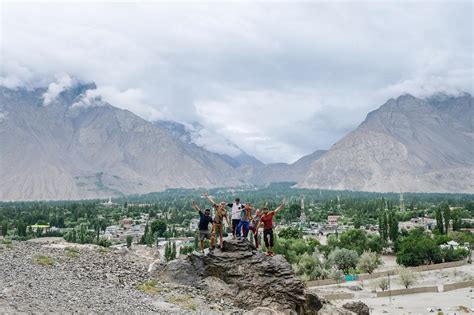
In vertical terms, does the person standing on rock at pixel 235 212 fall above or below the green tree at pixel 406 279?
above

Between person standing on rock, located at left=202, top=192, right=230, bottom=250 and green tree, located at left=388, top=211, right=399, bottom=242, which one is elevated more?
person standing on rock, located at left=202, top=192, right=230, bottom=250

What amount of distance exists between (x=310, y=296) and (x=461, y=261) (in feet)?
179

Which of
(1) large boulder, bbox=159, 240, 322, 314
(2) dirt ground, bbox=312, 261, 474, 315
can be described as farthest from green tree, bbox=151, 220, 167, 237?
(1) large boulder, bbox=159, 240, 322, 314

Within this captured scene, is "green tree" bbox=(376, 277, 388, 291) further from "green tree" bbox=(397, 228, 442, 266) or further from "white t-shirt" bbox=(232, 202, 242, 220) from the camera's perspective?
"white t-shirt" bbox=(232, 202, 242, 220)

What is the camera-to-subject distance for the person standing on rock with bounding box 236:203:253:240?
18797 millimetres

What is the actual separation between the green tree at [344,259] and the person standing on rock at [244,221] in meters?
45.0

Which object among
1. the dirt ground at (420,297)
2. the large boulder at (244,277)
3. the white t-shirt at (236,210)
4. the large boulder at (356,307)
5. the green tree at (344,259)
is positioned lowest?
the dirt ground at (420,297)

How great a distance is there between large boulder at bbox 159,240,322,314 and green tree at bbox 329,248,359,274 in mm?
43927

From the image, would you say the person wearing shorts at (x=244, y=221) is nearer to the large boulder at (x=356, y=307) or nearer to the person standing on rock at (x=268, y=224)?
the person standing on rock at (x=268, y=224)

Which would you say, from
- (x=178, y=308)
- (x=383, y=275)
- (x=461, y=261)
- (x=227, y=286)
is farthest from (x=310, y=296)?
(x=461, y=261)

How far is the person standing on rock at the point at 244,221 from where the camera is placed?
1880cm

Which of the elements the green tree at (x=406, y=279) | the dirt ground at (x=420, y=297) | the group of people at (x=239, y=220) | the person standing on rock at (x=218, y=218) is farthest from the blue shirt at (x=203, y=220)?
the green tree at (x=406, y=279)

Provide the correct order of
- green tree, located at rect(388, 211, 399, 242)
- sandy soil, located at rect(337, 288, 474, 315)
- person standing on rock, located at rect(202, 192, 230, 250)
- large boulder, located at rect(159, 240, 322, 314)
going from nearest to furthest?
large boulder, located at rect(159, 240, 322, 314) < person standing on rock, located at rect(202, 192, 230, 250) < sandy soil, located at rect(337, 288, 474, 315) < green tree, located at rect(388, 211, 399, 242)

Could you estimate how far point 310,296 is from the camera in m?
20.4
